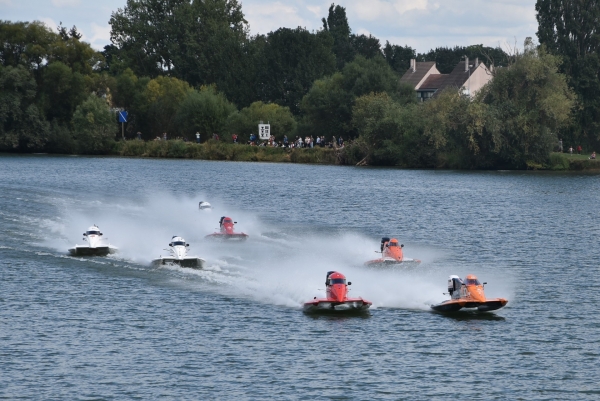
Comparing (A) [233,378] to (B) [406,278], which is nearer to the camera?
(A) [233,378]

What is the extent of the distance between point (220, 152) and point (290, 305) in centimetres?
10637

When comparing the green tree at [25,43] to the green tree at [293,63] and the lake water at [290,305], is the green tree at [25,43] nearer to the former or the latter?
Answer: the green tree at [293,63]

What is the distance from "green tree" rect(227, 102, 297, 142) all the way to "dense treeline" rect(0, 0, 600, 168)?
211 mm

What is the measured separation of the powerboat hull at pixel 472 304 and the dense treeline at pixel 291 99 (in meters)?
79.8

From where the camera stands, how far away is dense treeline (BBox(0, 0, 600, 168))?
397 ft

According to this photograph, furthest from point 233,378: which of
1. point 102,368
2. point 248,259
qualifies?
point 248,259

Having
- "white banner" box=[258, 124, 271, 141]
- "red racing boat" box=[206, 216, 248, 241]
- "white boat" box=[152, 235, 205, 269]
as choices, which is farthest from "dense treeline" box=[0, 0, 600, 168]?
"white boat" box=[152, 235, 205, 269]

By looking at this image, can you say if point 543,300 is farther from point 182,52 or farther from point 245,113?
point 182,52

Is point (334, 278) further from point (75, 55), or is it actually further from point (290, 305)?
point (75, 55)

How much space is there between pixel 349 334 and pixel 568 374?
8.38 meters

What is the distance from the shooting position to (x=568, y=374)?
32969mm

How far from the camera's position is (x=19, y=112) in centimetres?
15025

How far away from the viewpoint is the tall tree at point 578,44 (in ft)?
444

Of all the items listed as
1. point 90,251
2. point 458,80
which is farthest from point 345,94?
point 90,251
